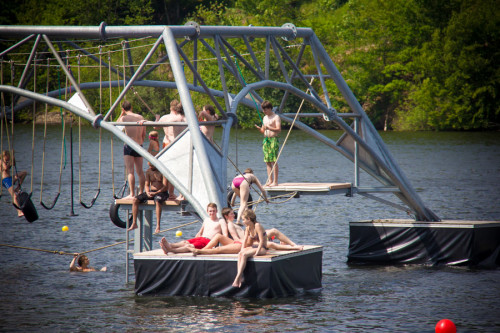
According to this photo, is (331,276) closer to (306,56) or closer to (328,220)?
(328,220)

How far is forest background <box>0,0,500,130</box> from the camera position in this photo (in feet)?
226

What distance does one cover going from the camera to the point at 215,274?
48.1 feet

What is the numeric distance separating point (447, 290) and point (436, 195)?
2022 centimetres

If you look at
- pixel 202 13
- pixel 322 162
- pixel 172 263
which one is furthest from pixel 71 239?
pixel 202 13

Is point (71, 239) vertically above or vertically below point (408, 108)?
below

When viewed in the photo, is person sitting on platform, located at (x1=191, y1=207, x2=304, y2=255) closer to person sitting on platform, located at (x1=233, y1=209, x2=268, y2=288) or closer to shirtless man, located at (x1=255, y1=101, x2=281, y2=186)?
person sitting on platform, located at (x1=233, y1=209, x2=268, y2=288)

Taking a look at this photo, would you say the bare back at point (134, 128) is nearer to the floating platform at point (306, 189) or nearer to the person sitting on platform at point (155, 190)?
the person sitting on platform at point (155, 190)

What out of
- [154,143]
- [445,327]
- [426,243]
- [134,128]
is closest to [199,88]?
[154,143]

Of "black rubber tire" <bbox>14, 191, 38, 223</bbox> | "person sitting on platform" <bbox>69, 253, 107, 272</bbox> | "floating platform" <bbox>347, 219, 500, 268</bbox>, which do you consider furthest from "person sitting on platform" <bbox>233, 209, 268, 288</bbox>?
"floating platform" <bbox>347, 219, 500, 268</bbox>

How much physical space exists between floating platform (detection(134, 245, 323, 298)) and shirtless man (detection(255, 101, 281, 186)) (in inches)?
140

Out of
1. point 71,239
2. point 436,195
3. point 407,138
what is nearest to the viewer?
point 71,239

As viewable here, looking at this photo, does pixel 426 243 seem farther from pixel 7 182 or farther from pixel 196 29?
pixel 7 182

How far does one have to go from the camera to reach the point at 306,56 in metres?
78.3

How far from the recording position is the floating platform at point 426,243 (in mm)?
19984
